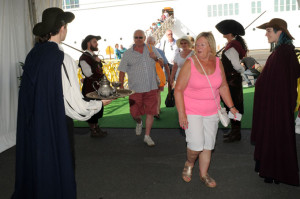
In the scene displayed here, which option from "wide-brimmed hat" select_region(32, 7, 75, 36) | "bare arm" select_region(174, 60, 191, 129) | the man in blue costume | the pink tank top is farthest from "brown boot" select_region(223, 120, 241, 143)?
"wide-brimmed hat" select_region(32, 7, 75, 36)

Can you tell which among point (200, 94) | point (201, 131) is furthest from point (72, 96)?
point (201, 131)

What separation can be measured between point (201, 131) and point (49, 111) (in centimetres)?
175

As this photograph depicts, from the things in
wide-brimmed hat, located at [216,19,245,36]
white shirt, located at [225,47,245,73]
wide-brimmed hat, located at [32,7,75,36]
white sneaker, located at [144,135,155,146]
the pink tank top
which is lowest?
white sneaker, located at [144,135,155,146]

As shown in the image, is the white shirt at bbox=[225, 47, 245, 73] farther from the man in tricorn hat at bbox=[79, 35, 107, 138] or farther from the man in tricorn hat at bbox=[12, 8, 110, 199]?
the man in tricorn hat at bbox=[12, 8, 110, 199]

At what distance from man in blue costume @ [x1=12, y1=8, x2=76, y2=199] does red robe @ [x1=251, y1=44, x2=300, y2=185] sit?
7.55 feet

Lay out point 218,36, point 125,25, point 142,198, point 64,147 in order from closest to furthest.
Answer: point 64,147 < point 142,198 < point 218,36 < point 125,25

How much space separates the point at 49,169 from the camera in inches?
104

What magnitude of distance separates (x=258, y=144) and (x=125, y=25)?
35017mm

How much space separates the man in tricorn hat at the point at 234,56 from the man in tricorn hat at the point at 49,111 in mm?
2952

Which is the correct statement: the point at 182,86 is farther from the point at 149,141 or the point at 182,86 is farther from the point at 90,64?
the point at 90,64

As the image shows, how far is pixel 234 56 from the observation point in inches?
195

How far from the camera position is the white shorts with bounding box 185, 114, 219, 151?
3484 millimetres

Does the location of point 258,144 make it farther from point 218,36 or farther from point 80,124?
point 218,36

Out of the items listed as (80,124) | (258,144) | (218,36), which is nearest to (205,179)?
(258,144)
